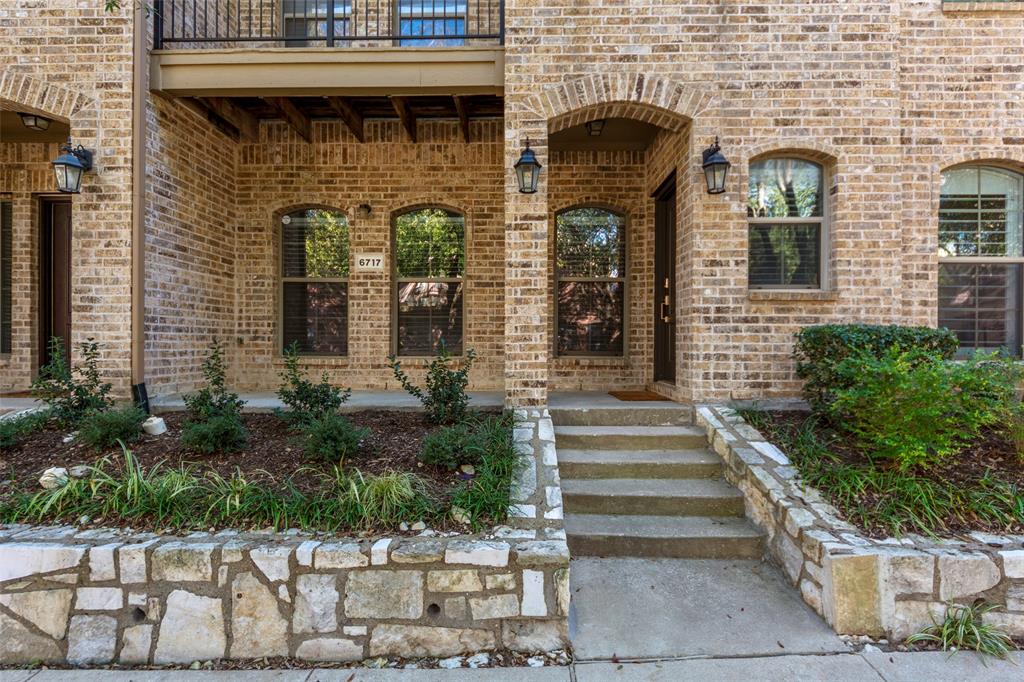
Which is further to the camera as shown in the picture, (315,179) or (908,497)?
(315,179)

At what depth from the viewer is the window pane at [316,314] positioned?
723cm

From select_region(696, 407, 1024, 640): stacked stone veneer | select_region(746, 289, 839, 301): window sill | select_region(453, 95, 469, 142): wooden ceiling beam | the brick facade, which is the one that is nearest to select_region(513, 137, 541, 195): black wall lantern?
the brick facade

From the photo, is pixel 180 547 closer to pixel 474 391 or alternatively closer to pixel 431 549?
pixel 431 549

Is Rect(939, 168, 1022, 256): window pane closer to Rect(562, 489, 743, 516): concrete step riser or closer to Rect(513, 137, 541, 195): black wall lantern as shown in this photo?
Rect(562, 489, 743, 516): concrete step riser

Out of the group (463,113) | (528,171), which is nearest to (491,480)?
(528,171)

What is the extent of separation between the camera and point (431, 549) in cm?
289

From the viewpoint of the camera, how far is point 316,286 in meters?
7.23

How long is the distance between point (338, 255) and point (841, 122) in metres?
6.04

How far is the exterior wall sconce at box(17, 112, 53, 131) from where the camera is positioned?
19.1 ft

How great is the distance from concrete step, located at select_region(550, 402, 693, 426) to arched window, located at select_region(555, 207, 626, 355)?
86.3 inches

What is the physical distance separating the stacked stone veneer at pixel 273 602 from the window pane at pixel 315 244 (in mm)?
4830

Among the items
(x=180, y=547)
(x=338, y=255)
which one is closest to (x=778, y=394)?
(x=180, y=547)

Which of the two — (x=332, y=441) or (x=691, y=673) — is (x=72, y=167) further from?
(x=691, y=673)

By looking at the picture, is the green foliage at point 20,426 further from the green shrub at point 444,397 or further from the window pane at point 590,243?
the window pane at point 590,243
